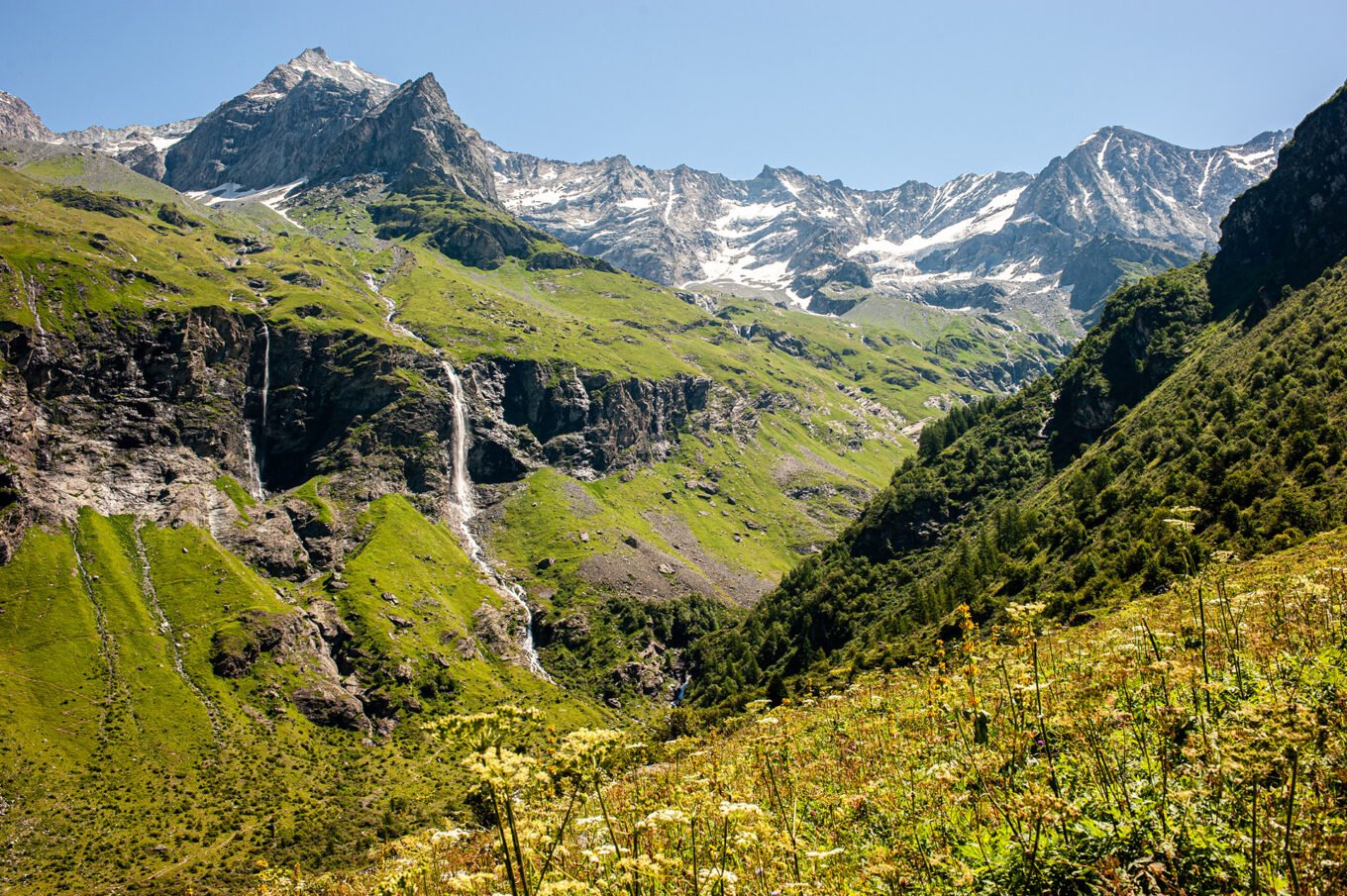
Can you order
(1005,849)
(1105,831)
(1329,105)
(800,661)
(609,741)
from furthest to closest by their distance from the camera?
(1329,105), (800,661), (609,741), (1005,849), (1105,831)

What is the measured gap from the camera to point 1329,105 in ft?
639

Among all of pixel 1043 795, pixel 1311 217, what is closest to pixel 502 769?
pixel 1043 795

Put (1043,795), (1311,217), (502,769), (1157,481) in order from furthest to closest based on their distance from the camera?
(1311,217), (1157,481), (502,769), (1043,795)

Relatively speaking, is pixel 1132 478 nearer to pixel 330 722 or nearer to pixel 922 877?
pixel 922 877

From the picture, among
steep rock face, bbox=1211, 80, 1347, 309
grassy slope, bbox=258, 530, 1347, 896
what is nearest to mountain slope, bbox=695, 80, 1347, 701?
steep rock face, bbox=1211, 80, 1347, 309

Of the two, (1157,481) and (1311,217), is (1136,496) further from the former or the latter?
(1311,217)

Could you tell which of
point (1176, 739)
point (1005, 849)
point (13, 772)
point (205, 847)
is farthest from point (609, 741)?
point (13, 772)


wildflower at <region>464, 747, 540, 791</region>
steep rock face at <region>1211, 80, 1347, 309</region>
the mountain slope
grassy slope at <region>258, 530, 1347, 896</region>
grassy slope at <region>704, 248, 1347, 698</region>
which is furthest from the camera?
steep rock face at <region>1211, 80, 1347, 309</region>

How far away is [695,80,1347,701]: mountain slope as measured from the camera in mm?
87769

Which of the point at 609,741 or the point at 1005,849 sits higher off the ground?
the point at 609,741

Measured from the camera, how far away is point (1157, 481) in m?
118

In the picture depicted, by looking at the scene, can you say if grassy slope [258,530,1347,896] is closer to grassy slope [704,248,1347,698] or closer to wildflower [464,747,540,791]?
wildflower [464,747,540,791]

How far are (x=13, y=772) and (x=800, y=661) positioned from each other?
15661 centimetres

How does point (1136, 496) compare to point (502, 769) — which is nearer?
point (502, 769)
